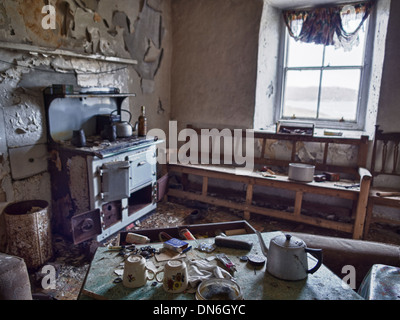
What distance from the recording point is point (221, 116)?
443 centimetres

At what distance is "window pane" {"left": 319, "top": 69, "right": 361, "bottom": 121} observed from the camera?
405 centimetres

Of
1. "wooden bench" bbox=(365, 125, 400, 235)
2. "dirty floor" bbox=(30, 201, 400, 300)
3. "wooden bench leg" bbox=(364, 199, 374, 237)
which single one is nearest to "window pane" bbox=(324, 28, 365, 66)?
"wooden bench" bbox=(365, 125, 400, 235)

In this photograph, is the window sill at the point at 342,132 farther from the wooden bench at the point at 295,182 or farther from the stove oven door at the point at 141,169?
the stove oven door at the point at 141,169

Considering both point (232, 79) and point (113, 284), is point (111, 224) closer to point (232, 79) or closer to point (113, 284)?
point (113, 284)

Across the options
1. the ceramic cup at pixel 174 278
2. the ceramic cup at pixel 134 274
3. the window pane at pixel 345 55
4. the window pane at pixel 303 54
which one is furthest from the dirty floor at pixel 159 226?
the window pane at pixel 303 54

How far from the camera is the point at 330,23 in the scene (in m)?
3.93

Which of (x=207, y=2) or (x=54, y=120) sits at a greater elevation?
(x=207, y=2)

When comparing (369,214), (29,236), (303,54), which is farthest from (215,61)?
(29,236)

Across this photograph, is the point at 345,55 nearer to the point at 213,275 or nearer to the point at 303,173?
the point at 303,173

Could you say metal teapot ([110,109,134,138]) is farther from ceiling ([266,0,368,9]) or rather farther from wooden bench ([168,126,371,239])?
ceiling ([266,0,368,9])

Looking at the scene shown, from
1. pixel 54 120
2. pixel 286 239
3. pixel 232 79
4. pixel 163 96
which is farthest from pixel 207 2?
pixel 286 239

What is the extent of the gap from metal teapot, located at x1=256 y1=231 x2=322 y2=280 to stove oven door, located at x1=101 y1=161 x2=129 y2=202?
6.43ft

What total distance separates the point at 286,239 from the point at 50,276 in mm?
2042

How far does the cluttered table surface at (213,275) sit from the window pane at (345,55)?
132 inches
